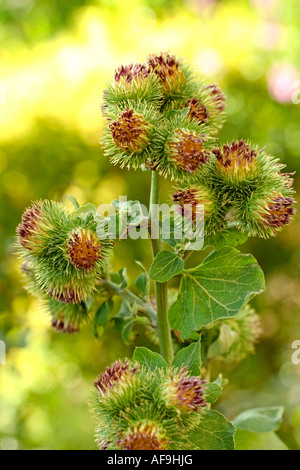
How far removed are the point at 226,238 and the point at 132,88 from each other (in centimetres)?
29

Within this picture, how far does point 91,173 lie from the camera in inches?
132

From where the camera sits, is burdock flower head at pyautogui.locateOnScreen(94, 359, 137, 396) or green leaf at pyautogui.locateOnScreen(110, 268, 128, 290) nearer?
burdock flower head at pyautogui.locateOnScreen(94, 359, 137, 396)

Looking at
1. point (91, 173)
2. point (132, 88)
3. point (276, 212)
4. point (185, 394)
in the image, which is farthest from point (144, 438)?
point (91, 173)

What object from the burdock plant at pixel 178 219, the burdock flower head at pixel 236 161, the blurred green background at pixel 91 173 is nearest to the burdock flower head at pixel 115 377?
the burdock plant at pixel 178 219

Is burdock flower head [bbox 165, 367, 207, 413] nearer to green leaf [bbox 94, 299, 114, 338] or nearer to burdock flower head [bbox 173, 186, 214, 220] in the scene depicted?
burdock flower head [bbox 173, 186, 214, 220]

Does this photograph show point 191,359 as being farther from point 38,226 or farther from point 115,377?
point 38,226

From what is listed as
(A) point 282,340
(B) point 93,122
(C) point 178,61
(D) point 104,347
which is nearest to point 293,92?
(B) point 93,122

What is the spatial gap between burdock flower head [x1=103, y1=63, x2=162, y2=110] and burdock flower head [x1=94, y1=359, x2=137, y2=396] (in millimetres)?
425

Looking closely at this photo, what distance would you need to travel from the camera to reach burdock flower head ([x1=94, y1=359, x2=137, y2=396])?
2.73 ft

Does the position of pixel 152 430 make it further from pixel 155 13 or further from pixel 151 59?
pixel 155 13

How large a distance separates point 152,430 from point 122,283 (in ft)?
1.38

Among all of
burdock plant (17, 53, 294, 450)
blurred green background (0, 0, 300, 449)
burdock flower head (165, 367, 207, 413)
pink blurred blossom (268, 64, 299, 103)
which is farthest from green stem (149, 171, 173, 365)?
pink blurred blossom (268, 64, 299, 103)

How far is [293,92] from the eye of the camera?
11.6 feet

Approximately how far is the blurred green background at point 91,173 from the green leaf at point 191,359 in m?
1.84
